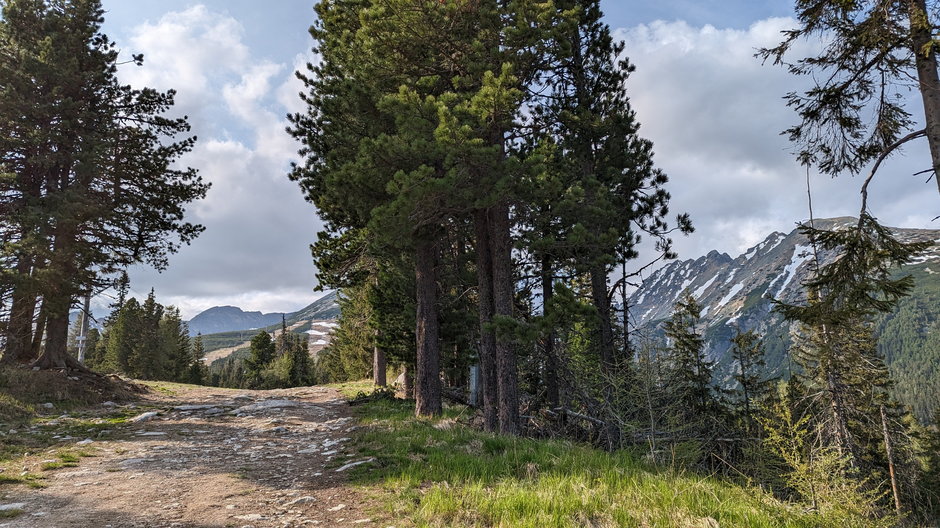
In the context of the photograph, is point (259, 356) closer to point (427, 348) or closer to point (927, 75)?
point (427, 348)

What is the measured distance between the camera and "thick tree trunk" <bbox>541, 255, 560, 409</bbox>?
14.4 meters

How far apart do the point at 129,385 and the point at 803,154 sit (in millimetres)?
26229

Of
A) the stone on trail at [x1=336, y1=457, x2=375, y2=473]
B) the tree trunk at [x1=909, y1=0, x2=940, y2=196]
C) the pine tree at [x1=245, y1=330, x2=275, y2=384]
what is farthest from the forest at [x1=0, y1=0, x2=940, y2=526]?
the pine tree at [x1=245, y1=330, x2=275, y2=384]

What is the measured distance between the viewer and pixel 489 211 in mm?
11148

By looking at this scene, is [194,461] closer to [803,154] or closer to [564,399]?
[564,399]

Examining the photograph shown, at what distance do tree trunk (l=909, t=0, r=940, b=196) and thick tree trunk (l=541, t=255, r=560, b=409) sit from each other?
28.1 ft

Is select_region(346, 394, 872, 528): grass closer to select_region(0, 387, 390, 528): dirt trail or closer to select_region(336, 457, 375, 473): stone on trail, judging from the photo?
select_region(336, 457, 375, 473): stone on trail

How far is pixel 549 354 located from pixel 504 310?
4459 millimetres

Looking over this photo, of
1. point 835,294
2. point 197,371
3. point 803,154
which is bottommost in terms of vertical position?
point 197,371

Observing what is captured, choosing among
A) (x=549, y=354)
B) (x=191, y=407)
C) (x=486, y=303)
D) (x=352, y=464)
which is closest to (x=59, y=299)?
(x=191, y=407)

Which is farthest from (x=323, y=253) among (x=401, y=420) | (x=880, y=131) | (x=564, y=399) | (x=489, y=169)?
(x=880, y=131)

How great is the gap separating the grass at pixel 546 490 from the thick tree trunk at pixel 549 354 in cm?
702

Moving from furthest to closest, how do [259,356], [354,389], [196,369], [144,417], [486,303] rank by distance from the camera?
[259,356], [196,369], [354,389], [144,417], [486,303]

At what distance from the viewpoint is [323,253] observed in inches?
587
